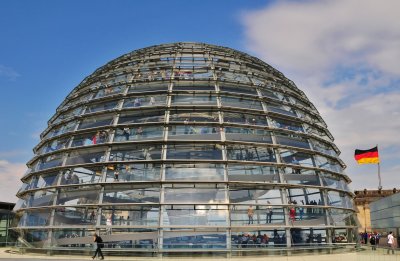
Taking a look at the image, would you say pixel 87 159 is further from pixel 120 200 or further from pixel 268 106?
pixel 268 106

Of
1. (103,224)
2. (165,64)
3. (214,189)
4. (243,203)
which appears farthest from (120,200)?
(165,64)

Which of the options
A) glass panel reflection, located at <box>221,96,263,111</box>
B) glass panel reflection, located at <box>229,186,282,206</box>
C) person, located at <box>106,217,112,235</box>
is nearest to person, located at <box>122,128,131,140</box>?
person, located at <box>106,217,112,235</box>

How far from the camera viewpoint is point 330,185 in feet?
73.8

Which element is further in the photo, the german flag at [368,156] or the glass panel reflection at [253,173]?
the german flag at [368,156]

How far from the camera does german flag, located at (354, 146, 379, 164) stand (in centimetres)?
4194

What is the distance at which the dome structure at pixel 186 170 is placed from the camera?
62.1 feet

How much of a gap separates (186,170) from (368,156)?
94.9 feet

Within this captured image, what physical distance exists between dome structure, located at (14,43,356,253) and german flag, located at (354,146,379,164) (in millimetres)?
18345

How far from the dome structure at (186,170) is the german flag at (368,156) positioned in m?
18.3

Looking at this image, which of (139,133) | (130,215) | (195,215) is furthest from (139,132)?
(195,215)

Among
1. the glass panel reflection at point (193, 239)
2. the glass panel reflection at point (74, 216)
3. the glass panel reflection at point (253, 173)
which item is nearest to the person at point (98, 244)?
the glass panel reflection at point (74, 216)

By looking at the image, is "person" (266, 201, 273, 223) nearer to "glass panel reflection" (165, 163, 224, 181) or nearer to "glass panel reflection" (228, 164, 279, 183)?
"glass panel reflection" (228, 164, 279, 183)

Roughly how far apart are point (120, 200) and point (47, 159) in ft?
22.4

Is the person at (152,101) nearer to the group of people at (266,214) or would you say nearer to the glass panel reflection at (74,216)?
the glass panel reflection at (74,216)
